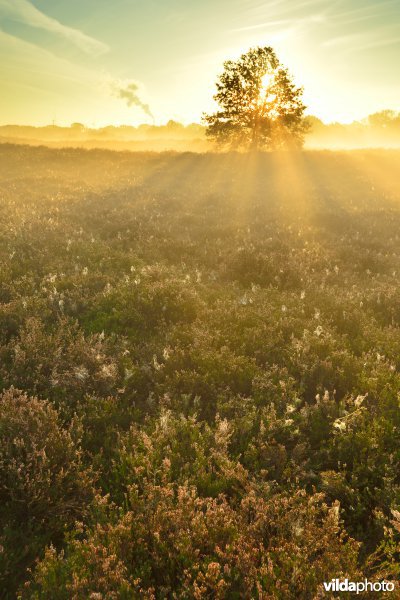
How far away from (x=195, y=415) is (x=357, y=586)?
217 centimetres

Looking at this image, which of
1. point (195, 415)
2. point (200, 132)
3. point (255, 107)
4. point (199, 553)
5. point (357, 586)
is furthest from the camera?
point (200, 132)

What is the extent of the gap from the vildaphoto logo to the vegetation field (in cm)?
5

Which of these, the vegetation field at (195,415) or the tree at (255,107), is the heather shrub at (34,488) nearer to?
the vegetation field at (195,415)

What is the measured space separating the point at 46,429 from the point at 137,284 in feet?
14.1

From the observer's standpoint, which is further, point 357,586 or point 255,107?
point 255,107

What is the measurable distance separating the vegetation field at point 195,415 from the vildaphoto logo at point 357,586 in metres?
0.05

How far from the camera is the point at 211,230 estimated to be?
43.9ft

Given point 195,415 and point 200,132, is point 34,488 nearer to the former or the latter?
point 195,415

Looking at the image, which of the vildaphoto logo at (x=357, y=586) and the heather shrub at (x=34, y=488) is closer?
the vildaphoto logo at (x=357, y=586)

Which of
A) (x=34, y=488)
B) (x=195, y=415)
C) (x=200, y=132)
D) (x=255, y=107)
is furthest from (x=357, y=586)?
(x=200, y=132)

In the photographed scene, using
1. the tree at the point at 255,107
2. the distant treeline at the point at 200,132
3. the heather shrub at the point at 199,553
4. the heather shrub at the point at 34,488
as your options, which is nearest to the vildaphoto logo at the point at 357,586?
the heather shrub at the point at 199,553

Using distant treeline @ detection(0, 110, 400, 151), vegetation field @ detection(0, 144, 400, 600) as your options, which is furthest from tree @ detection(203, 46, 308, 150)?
distant treeline @ detection(0, 110, 400, 151)

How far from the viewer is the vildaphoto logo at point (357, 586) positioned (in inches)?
101

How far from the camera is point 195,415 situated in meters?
4.38
